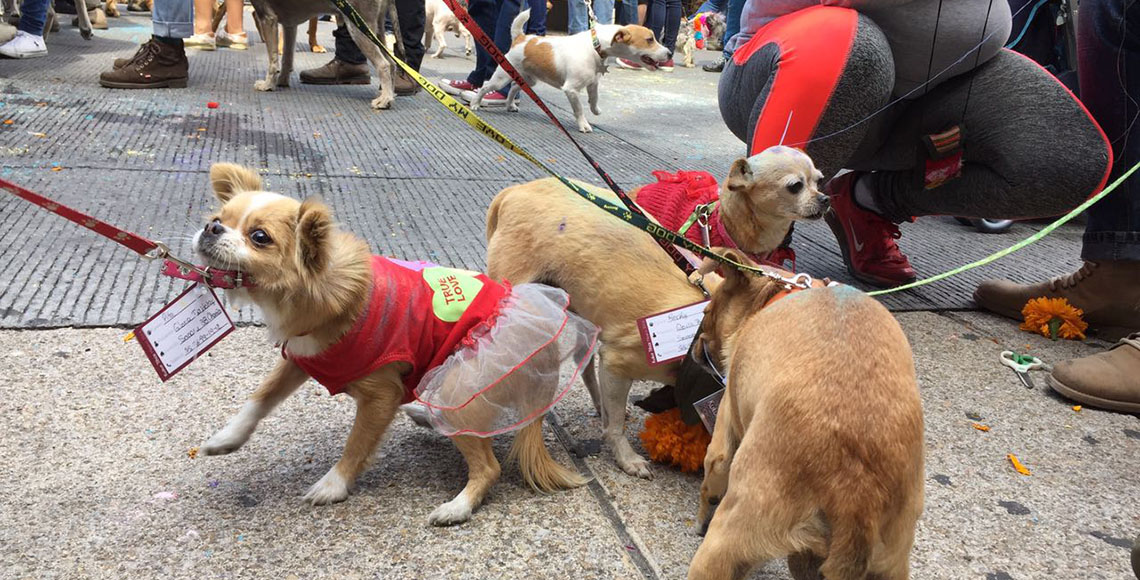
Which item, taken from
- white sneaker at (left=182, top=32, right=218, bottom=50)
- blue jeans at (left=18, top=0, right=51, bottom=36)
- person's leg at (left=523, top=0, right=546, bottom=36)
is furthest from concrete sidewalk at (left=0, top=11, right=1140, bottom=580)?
white sneaker at (left=182, top=32, right=218, bottom=50)

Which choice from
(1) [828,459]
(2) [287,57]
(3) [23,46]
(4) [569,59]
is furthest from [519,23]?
(1) [828,459]

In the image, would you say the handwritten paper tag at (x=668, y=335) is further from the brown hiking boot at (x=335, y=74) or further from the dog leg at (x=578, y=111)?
the brown hiking boot at (x=335, y=74)

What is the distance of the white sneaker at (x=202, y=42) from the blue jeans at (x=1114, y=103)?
775 cm

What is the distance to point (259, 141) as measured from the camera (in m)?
4.76

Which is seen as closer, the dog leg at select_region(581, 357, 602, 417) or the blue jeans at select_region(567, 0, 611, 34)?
the dog leg at select_region(581, 357, 602, 417)

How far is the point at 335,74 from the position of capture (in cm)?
708

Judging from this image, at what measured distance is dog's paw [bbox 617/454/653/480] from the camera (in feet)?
7.02

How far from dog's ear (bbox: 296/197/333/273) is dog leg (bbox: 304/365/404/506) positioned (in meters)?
0.30

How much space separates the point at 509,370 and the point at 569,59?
16.5 ft

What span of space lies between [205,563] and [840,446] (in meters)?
1.25

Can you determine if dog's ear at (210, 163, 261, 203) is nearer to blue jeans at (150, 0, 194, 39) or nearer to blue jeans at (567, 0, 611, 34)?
blue jeans at (150, 0, 194, 39)

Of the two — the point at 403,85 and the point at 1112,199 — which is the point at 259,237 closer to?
the point at 1112,199

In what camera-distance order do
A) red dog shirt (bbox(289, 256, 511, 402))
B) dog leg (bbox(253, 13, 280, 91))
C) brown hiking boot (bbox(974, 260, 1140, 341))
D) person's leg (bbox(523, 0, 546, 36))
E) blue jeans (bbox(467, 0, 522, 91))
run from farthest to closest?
person's leg (bbox(523, 0, 546, 36))
blue jeans (bbox(467, 0, 522, 91))
dog leg (bbox(253, 13, 280, 91))
brown hiking boot (bbox(974, 260, 1140, 341))
red dog shirt (bbox(289, 256, 511, 402))

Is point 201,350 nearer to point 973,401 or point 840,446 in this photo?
point 840,446
